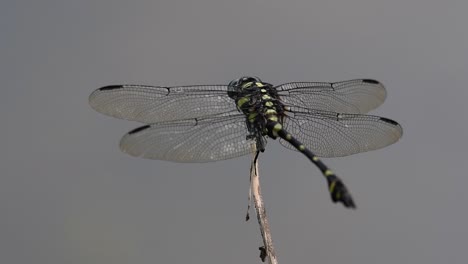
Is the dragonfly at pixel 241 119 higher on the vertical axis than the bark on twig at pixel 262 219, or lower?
higher

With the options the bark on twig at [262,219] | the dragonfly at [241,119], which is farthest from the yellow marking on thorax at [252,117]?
the bark on twig at [262,219]

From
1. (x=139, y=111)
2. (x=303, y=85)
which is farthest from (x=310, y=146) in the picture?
(x=139, y=111)

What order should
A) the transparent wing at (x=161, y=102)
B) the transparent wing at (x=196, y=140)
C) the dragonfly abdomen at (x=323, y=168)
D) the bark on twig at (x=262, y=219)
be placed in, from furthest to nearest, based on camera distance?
the transparent wing at (x=161, y=102), the transparent wing at (x=196, y=140), the bark on twig at (x=262, y=219), the dragonfly abdomen at (x=323, y=168)

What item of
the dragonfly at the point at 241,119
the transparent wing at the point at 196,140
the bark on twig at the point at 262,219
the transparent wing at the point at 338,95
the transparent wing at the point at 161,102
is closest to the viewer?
the bark on twig at the point at 262,219

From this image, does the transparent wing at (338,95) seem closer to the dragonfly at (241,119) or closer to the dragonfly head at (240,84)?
the dragonfly at (241,119)

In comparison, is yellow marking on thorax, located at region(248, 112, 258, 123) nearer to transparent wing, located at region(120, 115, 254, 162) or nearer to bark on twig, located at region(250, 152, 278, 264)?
transparent wing, located at region(120, 115, 254, 162)

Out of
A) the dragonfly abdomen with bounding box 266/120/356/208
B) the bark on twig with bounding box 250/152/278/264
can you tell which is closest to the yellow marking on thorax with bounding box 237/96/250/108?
the dragonfly abdomen with bounding box 266/120/356/208

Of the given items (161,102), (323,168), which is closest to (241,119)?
(161,102)

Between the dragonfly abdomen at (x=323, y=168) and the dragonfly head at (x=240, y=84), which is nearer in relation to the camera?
the dragonfly abdomen at (x=323, y=168)
